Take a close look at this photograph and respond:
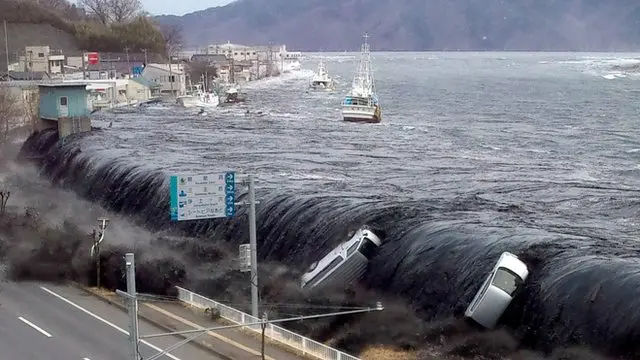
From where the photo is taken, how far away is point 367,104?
65250 mm

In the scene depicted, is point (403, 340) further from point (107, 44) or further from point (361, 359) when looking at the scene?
point (107, 44)

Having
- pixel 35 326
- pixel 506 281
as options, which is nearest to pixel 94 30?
pixel 35 326

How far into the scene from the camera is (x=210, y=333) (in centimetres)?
1831

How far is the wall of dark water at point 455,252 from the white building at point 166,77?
56.1 m

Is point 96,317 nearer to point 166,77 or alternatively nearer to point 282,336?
point 282,336

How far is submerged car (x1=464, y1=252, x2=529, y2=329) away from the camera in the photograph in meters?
19.2

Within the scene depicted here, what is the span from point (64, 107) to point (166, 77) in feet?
138

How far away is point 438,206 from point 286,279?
739 cm

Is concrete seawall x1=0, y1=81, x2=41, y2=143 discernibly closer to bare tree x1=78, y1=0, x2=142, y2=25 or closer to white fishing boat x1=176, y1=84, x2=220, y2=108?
white fishing boat x1=176, y1=84, x2=220, y2=108

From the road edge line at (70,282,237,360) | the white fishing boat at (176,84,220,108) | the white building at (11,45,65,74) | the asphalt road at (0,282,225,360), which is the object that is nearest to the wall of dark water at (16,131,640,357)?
the road edge line at (70,282,237,360)

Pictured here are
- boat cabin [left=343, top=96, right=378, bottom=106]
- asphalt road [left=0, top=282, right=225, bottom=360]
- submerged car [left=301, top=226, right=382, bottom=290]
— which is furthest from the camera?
boat cabin [left=343, top=96, right=378, bottom=106]

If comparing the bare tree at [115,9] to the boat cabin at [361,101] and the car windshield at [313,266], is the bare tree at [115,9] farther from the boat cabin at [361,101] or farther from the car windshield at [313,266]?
the car windshield at [313,266]

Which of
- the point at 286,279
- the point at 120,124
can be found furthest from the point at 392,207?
the point at 120,124

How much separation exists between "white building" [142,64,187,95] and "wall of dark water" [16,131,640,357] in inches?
2208
